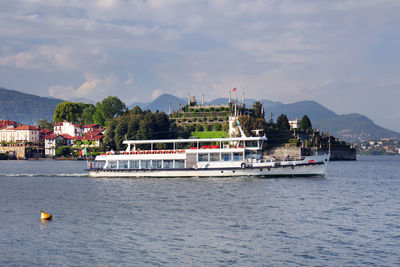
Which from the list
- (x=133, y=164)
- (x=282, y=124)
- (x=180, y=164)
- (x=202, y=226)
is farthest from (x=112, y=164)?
Result: (x=282, y=124)

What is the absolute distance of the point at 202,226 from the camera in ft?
112

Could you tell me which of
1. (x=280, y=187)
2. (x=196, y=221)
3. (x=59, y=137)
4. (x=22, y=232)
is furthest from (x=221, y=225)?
(x=59, y=137)

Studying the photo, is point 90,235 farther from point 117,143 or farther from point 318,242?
point 117,143

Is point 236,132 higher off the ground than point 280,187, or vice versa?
point 236,132

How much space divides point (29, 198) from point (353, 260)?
3518 centimetres

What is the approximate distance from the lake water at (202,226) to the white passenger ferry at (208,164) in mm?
8063

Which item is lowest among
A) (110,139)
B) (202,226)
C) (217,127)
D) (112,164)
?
(202,226)

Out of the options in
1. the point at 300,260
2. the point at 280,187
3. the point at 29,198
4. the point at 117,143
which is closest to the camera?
the point at 300,260

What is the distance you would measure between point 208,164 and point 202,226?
3331cm

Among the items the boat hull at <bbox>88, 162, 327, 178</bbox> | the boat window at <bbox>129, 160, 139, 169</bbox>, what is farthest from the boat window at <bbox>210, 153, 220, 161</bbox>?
the boat window at <bbox>129, 160, 139, 169</bbox>

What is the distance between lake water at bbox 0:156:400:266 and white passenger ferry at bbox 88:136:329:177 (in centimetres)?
806

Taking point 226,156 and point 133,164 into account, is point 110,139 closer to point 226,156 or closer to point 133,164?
point 133,164

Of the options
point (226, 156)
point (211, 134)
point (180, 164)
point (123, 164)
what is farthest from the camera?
point (211, 134)

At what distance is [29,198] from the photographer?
50.0m
